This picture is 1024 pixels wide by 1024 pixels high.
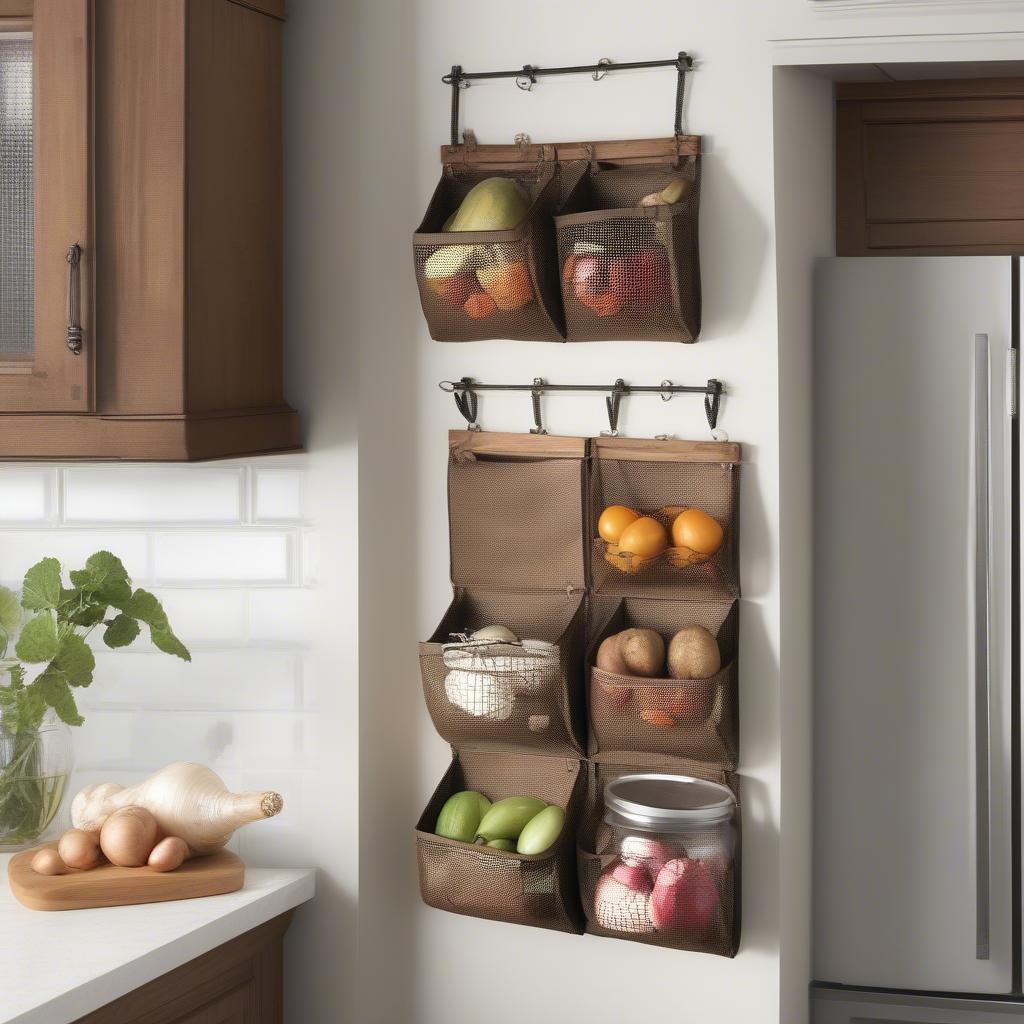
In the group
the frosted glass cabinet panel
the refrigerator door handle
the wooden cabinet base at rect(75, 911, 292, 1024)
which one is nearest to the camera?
the wooden cabinet base at rect(75, 911, 292, 1024)

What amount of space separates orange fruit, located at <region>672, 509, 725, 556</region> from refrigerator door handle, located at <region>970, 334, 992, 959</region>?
515 mm

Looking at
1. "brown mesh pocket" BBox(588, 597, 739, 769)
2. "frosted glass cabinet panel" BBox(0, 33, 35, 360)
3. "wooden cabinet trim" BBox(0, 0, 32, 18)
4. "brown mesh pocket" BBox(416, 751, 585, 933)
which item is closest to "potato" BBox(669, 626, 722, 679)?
"brown mesh pocket" BBox(588, 597, 739, 769)

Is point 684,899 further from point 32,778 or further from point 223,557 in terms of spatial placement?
point 32,778

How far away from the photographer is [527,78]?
1928 millimetres

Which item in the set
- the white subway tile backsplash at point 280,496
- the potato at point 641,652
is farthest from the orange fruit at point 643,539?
the white subway tile backsplash at point 280,496

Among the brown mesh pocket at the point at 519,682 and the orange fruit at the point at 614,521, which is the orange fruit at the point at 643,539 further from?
the brown mesh pocket at the point at 519,682

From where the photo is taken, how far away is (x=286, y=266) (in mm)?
1995

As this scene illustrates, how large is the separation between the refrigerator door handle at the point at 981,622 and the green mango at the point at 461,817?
0.80 metres

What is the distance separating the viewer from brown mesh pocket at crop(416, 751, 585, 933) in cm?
183

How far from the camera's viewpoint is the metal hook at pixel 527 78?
6.30ft

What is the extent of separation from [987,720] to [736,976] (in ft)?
1.90

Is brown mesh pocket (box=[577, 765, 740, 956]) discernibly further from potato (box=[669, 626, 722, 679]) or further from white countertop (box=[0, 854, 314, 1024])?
white countertop (box=[0, 854, 314, 1024])

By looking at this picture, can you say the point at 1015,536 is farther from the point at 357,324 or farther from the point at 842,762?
the point at 357,324

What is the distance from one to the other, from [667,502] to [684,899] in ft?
1.80
